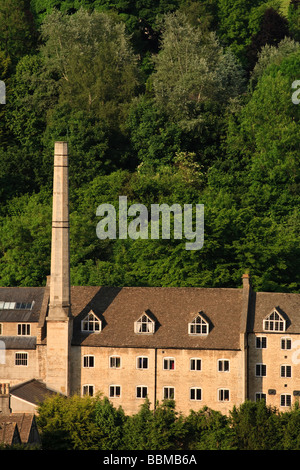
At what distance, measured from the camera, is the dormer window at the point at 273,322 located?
349 ft

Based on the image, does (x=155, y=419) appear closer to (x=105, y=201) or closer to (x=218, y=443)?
(x=218, y=443)

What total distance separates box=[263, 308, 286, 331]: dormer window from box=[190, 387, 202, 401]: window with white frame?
647 centimetres

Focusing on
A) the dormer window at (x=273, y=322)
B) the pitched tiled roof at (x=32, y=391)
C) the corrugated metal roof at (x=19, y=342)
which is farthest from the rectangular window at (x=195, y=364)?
the corrugated metal roof at (x=19, y=342)

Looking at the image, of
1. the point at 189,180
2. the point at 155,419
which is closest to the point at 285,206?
the point at 189,180

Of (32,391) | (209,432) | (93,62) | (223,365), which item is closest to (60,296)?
(32,391)

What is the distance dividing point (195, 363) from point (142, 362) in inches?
152

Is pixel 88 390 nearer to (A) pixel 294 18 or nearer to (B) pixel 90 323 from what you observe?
(B) pixel 90 323

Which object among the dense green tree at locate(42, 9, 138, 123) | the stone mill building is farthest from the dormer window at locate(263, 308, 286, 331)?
the dense green tree at locate(42, 9, 138, 123)

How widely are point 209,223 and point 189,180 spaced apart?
18.5 meters

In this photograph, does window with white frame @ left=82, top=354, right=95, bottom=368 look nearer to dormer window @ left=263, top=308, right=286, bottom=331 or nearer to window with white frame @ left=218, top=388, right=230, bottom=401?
window with white frame @ left=218, top=388, right=230, bottom=401

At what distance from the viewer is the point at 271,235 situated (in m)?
127

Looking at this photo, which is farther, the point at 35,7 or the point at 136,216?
the point at 35,7

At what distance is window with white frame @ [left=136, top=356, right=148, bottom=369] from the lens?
107 metres
